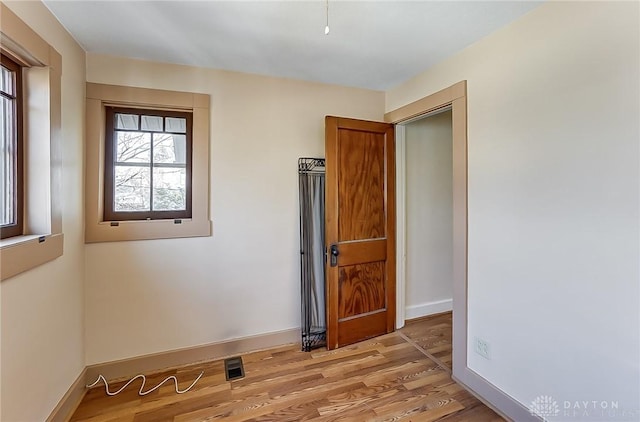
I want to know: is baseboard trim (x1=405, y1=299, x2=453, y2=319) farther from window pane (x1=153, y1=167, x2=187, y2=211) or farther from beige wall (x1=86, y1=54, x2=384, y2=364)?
window pane (x1=153, y1=167, x2=187, y2=211)

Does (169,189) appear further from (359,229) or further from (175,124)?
(359,229)

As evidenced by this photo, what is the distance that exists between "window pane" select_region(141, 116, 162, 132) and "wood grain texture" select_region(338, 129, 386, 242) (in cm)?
147

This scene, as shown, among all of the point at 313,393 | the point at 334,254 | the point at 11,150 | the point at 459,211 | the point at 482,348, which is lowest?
the point at 313,393

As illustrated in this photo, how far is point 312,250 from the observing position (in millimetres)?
2684

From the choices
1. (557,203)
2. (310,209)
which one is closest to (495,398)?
(557,203)

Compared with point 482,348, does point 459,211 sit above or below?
above

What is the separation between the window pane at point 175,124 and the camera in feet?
7.61

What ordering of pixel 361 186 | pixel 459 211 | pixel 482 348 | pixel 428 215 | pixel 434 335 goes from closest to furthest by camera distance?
pixel 482 348 < pixel 459 211 < pixel 361 186 < pixel 434 335 < pixel 428 215

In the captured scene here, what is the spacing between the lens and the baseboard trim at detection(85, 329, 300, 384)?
2139 mm

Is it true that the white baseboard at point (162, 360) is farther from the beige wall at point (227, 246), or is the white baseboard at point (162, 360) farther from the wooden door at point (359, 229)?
the wooden door at point (359, 229)

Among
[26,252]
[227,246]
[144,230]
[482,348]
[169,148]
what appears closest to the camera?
[26,252]

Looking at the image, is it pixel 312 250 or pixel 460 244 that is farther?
pixel 312 250

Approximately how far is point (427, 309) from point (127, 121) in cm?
342

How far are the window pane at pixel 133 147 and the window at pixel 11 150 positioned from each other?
66 centimetres
